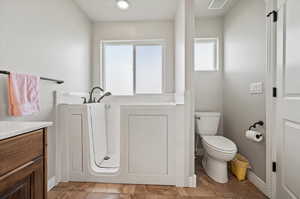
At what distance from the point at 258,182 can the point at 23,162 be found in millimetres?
2137

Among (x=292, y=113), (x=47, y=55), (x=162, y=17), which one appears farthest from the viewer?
(x=162, y=17)

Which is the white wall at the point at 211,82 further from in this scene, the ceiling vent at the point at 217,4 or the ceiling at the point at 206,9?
the ceiling vent at the point at 217,4

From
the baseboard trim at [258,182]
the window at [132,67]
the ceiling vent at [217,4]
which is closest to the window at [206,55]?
the ceiling vent at [217,4]

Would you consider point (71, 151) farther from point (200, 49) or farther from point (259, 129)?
point (200, 49)

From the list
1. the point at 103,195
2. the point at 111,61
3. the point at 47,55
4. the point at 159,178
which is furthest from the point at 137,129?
the point at 111,61

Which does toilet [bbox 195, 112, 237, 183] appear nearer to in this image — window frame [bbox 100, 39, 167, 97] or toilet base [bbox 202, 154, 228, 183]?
toilet base [bbox 202, 154, 228, 183]

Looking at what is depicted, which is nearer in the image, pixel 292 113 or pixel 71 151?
pixel 292 113

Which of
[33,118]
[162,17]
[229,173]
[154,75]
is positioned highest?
[162,17]

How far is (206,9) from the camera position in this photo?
256 cm

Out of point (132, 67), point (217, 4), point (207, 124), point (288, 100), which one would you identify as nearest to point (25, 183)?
point (288, 100)

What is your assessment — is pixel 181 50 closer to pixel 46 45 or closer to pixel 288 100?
pixel 288 100

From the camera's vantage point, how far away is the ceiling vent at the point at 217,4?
2280 mm

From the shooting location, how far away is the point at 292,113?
131 centimetres

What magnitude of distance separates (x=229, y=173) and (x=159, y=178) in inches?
39.8
